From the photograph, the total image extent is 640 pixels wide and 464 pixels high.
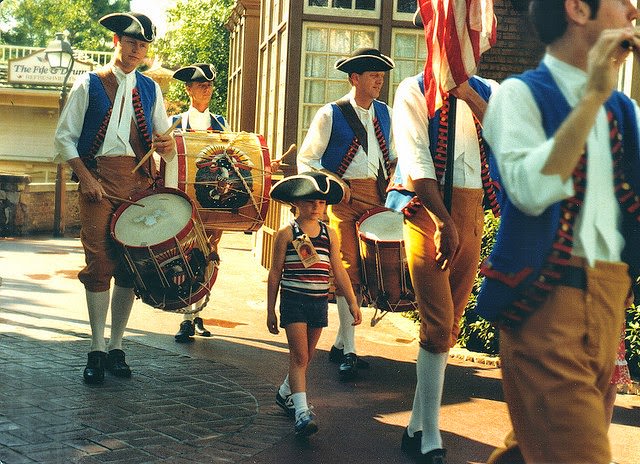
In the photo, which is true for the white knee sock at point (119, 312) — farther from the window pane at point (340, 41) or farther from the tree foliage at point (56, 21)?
the tree foliage at point (56, 21)

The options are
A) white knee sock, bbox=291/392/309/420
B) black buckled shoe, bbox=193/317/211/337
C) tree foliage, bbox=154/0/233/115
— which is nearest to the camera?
white knee sock, bbox=291/392/309/420

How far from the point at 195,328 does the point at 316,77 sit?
5366 mm

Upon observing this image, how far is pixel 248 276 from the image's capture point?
1407 cm

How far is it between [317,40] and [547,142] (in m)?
11.0

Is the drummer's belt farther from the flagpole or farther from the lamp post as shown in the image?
the lamp post

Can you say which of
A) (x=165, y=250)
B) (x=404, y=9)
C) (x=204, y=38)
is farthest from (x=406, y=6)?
(x=204, y=38)

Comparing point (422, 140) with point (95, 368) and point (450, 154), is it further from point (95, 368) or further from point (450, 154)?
point (95, 368)

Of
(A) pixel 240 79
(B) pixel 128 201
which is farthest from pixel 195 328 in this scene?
(A) pixel 240 79

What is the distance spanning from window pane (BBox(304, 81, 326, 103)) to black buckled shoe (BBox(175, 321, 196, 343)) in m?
5.56

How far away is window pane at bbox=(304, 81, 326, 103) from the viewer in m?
13.6

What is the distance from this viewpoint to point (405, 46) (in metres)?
13.3

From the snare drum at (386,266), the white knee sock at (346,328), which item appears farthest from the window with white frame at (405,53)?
the snare drum at (386,266)

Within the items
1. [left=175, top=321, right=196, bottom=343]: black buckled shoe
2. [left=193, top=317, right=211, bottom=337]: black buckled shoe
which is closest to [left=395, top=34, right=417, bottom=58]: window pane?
[left=193, top=317, right=211, bottom=337]: black buckled shoe

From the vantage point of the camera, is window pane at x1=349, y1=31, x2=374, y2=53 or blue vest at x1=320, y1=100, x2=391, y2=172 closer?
blue vest at x1=320, y1=100, x2=391, y2=172
